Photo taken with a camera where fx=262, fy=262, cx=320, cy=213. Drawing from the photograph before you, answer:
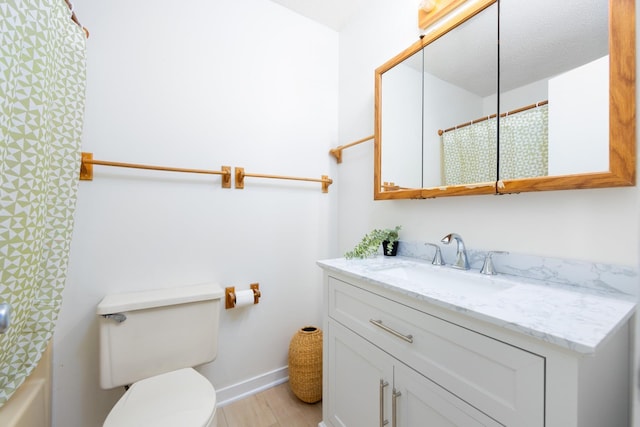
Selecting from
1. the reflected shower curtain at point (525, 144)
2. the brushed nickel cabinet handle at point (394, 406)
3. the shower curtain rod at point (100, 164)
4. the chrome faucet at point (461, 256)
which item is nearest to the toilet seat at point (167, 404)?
the brushed nickel cabinet handle at point (394, 406)

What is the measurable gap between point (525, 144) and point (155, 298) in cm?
163

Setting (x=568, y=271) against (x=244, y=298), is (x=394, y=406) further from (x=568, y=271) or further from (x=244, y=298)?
(x=244, y=298)

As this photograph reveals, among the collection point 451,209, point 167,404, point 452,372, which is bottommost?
point 167,404

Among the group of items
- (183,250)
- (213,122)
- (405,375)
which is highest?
(213,122)

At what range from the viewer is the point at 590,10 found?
81cm

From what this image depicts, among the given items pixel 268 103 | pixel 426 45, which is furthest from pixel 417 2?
pixel 268 103

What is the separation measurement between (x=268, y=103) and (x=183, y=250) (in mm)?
1013

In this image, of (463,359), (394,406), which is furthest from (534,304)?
(394,406)

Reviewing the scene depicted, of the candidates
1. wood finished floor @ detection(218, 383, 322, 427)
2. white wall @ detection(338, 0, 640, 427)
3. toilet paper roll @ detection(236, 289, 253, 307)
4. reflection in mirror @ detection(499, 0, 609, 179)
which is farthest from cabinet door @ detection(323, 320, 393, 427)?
reflection in mirror @ detection(499, 0, 609, 179)

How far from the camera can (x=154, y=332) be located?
1.16 meters

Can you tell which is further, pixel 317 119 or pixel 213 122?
pixel 317 119

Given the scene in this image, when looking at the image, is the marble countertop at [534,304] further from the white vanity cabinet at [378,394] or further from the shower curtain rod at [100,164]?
the shower curtain rod at [100,164]

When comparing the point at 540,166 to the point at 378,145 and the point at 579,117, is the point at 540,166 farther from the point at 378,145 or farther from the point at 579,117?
the point at 378,145

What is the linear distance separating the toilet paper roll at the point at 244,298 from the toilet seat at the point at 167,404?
0.40 m
